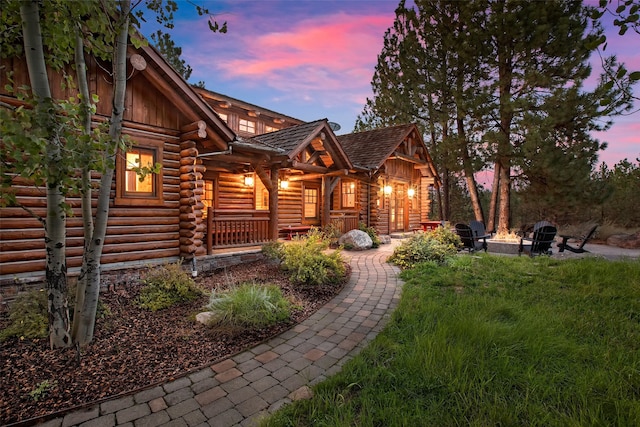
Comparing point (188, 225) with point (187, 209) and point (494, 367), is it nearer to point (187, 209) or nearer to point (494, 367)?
point (187, 209)

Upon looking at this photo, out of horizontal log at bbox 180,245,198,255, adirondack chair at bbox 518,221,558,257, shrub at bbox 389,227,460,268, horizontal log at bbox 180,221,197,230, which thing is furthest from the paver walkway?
adirondack chair at bbox 518,221,558,257

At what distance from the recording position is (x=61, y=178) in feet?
8.82

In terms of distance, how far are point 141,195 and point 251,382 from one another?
18.2 feet

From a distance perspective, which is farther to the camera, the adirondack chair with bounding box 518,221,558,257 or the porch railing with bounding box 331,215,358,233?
the porch railing with bounding box 331,215,358,233

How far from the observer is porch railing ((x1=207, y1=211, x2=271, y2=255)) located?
25.9ft

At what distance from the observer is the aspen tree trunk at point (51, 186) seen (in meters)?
2.68

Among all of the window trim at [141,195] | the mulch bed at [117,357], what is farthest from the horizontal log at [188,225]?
the mulch bed at [117,357]

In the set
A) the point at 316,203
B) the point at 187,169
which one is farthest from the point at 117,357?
Result: the point at 316,203

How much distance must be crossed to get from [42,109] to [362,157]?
42.6 feet

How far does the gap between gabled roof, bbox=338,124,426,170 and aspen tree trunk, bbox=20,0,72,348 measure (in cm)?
1091

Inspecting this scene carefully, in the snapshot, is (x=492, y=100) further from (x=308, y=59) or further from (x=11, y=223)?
(x=11, y=223)

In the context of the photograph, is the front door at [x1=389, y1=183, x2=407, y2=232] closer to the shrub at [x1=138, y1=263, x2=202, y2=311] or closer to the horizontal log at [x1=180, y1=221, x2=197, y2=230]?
the horizontal log at [x1=180, y1=221, x2=197, y2=230]

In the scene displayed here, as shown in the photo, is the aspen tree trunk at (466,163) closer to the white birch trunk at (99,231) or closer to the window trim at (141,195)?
the window trim at (141,195)

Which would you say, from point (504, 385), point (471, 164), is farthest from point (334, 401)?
point (471, 164)
